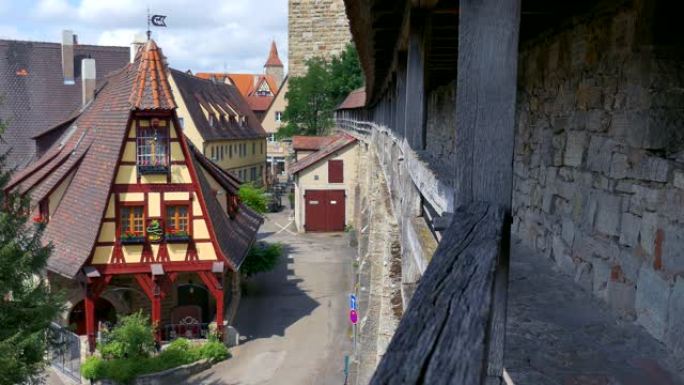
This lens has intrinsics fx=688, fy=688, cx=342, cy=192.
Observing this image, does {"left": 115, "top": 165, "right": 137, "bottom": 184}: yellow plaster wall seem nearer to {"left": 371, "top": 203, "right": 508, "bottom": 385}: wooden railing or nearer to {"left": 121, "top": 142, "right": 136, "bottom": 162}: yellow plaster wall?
{"left": 121, "top": 142, "right": 136, "bottom": 162}: yellow plaster wall

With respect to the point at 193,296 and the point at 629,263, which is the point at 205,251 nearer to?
the point at 193,296

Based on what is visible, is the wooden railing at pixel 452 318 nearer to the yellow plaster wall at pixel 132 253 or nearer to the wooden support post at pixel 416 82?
the wooden support post at pixel 416 82

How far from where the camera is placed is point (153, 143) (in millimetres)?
15406

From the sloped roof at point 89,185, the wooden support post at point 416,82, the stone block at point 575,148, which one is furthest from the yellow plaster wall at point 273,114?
the stone block at point 575,148

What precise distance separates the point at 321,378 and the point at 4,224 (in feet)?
21.3

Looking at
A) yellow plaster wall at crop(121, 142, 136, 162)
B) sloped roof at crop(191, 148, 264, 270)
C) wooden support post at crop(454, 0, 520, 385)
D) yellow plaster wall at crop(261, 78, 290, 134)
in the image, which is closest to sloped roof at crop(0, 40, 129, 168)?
sloped roof at crop(191, 148, 264, 270)

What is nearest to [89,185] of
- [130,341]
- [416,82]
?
[130,341]

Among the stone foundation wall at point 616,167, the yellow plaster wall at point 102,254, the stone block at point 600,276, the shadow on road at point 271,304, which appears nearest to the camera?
the stone foundation wall at point 616,167

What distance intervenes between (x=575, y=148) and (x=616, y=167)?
0.70 metres

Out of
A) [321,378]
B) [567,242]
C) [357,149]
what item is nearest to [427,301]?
[567,242]

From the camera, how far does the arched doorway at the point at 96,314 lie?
16.3 m

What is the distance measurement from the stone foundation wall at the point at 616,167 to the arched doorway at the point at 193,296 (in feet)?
43.3

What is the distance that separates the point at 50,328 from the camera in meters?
11.8

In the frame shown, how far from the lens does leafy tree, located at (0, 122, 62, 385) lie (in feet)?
32.6
